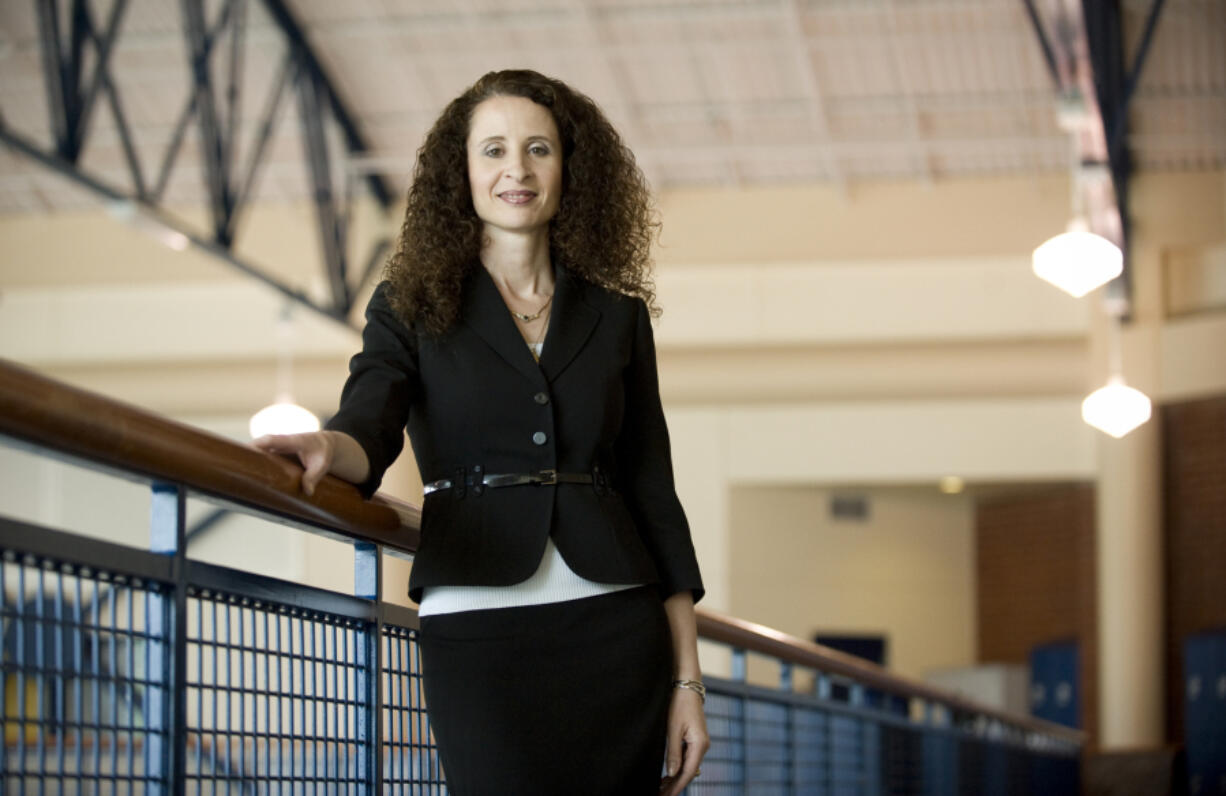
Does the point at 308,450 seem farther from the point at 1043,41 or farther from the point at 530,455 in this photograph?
the point at 1043,41

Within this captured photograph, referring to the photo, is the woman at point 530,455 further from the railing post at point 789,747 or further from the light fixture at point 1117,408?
the light fixture at point 1117,408

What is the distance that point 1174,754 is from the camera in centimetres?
907

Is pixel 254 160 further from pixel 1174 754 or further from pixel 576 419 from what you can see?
pixel 576 419

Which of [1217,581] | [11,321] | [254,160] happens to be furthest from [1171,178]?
[11,321]

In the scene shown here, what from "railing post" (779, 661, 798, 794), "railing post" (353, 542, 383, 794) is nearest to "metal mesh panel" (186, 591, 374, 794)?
"railing post" (353, 542, 383, 794)

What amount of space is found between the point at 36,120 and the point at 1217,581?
33.7ft

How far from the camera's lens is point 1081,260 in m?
8.71

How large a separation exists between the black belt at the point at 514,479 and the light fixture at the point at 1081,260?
7.25 m

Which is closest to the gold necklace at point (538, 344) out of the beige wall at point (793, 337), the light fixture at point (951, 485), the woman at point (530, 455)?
the woman at point (530, 455)

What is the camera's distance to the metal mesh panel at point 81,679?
1.38 m

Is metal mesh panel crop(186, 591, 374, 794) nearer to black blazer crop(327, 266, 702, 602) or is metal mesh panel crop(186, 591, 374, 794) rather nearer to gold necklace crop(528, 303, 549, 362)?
black blazer crop(327, 266, 702, 602)

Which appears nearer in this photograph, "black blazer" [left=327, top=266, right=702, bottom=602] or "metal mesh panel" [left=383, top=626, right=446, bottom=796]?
"black blazer" [left=327, top=266, right=702, bottom=602]

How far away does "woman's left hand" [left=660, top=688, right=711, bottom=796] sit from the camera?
77.9 inches

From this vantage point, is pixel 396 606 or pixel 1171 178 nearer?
pixel 396 606
